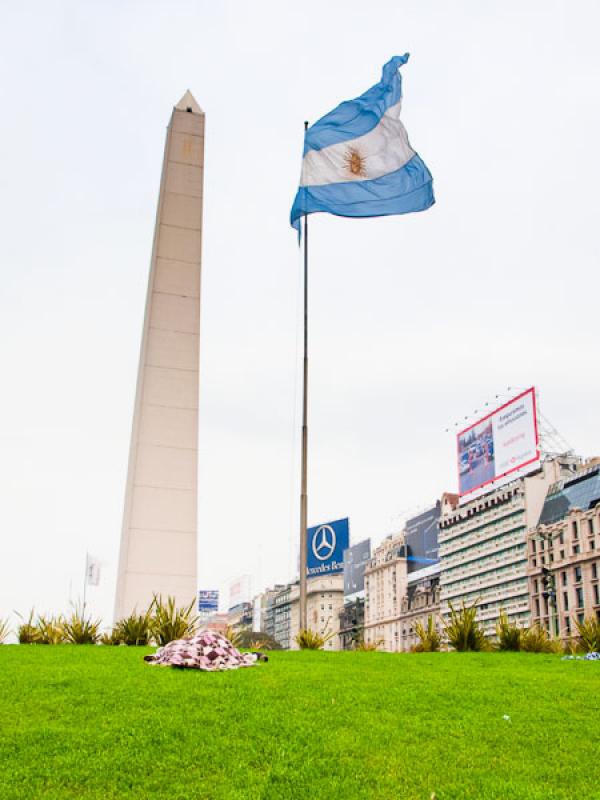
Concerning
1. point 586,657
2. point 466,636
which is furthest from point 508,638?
point 586,657

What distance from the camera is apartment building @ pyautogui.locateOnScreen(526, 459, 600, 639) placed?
256 ft

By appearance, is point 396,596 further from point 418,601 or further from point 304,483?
point 304,483

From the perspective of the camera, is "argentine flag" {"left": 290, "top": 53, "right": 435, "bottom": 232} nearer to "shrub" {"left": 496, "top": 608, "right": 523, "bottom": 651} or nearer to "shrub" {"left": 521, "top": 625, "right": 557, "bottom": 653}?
"shrub" {"left": 496, "top": 608, "right": 523, "bottom": 651}

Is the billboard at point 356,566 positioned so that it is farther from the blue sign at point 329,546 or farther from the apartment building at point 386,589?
the blue sign at point 329,546

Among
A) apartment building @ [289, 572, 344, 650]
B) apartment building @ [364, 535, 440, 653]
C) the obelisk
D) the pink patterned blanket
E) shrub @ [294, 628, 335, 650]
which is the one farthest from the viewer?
apartment building @ [289, 572, 344, 650]

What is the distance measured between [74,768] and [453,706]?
13.8ft

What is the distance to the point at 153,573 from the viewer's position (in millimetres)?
18672

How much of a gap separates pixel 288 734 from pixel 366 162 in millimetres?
15603

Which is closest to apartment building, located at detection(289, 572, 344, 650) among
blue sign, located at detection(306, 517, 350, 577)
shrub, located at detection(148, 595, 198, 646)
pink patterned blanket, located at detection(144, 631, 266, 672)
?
blue sign, located at detection(306, 517, 350, 577)

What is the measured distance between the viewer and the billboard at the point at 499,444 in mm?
73250

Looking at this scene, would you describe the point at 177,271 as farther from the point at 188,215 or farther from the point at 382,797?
the point at 382,797

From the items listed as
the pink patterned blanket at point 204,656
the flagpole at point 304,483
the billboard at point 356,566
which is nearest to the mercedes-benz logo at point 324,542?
the flagpole at point 304,483

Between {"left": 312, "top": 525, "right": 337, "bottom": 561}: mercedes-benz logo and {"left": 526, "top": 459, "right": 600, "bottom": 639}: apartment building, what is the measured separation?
20340 mm

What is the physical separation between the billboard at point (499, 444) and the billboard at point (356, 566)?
50.8 meters
